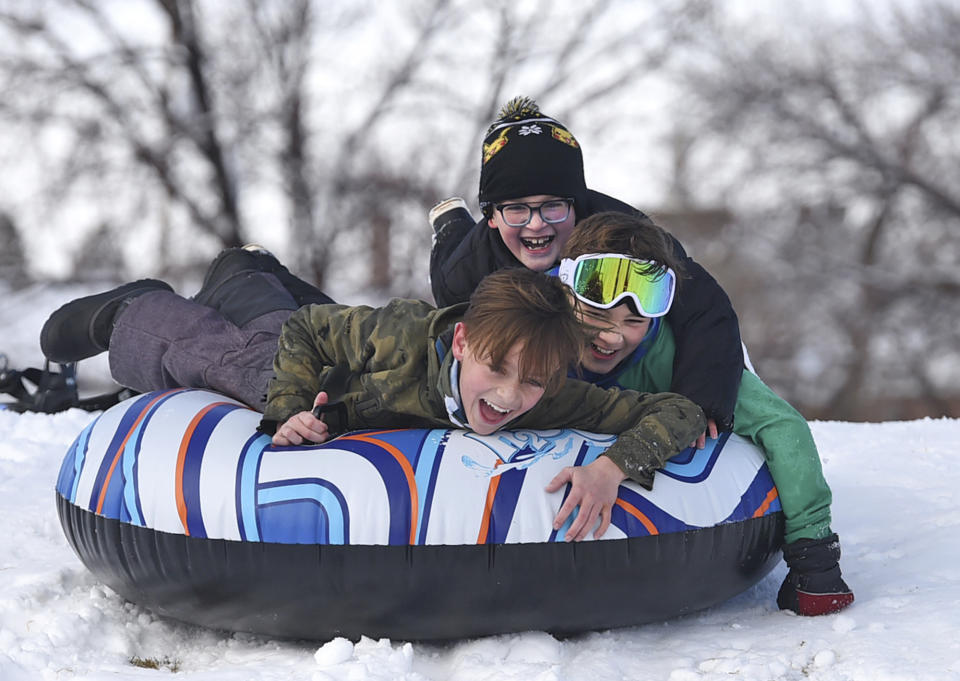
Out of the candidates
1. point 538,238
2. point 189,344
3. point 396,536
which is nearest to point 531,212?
point 538,238

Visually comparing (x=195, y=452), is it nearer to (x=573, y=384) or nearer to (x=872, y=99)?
(x=573, y=384)

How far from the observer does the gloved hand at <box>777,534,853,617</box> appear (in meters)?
2.34

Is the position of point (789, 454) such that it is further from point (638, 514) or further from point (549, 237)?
point (549, 237)

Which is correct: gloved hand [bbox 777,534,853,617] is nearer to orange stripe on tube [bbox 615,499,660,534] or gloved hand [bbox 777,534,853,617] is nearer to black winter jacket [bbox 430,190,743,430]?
black winter jacket [bbox 430,190,743,430]

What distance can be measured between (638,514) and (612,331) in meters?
0.52

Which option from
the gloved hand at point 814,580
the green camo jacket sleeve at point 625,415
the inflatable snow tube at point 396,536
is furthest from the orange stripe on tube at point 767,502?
the green camo jacket sleeve at point 625,415

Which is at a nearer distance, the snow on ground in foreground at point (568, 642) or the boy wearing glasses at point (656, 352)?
the snow on ground in foreground at point (568, 642)

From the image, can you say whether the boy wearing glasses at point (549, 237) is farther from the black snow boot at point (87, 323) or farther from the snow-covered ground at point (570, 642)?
the black snow boot at point (87, 323)

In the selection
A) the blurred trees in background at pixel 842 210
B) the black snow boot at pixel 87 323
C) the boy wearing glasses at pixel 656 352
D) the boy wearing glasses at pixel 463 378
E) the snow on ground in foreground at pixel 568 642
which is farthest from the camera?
the blurred trees in background at pixel 842 210

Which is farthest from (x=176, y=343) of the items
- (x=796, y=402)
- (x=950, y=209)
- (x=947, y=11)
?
(x=947, y=11)

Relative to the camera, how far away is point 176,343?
3.34m

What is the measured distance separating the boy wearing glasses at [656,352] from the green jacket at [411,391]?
7.5 inches

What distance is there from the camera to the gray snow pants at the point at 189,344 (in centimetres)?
320

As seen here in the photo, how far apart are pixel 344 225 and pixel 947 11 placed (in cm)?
759
